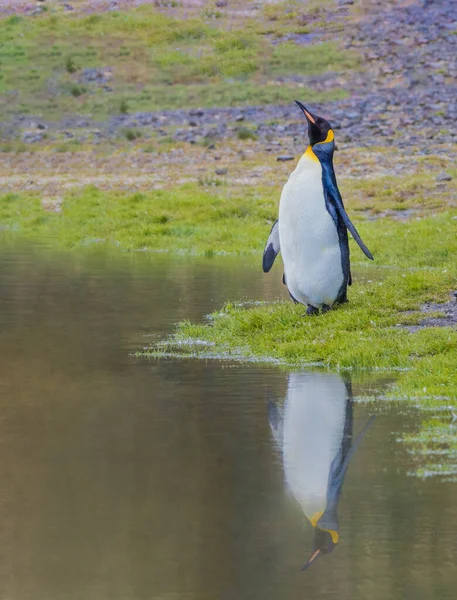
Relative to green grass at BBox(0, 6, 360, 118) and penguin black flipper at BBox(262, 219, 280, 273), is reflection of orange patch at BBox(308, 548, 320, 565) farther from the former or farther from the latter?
green grass at BBox(0, 6, 360, 118)

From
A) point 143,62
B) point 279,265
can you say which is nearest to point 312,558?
point 279,265

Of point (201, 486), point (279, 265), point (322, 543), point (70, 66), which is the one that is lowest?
point (70, 66)

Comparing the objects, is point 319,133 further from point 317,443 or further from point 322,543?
point 322,543

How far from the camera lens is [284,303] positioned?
15945 millimetres

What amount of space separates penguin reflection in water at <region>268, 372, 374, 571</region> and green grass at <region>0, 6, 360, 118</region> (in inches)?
1441

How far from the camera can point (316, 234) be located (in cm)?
1455

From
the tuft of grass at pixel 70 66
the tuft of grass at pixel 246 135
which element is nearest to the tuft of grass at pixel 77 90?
the tuft of grass at pixel 70 66

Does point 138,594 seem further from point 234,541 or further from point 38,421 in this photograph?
point 38,421

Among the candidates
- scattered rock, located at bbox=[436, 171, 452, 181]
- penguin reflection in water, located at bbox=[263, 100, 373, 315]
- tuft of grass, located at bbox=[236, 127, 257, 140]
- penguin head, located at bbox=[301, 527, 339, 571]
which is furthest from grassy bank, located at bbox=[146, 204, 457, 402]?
tuft of grass, located at bbox=[236, 127, 257, 140]

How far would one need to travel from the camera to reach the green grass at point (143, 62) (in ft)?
159

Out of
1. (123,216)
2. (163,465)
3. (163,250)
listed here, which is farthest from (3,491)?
(123,216)

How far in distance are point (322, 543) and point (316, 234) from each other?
8.14 m

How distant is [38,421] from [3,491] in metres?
2.08

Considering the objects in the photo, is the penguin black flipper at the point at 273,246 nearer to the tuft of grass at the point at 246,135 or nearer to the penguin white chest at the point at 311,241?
the penguin white chest at the point at 311,241
